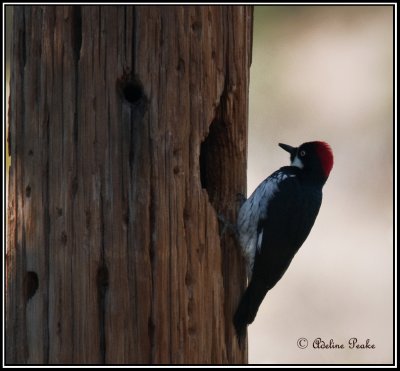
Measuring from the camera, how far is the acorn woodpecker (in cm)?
473

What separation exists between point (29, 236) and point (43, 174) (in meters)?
0.29

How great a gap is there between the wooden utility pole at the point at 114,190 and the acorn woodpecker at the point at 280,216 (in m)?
0.53

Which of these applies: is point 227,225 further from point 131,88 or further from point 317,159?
point 317,159

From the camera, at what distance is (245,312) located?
430 centimetres

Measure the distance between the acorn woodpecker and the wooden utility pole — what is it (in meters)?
0.53

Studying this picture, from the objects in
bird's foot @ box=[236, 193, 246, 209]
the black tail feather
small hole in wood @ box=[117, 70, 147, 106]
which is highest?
small hole in wood @ box=[117, 70, 147, 106]

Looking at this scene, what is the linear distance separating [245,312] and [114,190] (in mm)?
894

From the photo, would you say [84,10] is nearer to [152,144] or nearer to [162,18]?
[162,18]

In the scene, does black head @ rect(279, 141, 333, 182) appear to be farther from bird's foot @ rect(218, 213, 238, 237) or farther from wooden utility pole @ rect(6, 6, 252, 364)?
wooden utility pole @ rect(6, 6, 252, 364)

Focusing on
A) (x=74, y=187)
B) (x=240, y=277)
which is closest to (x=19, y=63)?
(x=74, y=187)

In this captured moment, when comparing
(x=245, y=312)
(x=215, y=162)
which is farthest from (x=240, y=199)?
(x=245, y=312)

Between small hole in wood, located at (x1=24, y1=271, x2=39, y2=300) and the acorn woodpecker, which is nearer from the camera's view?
small hole in wood, located at (x1=24, y1=271, x2=39, y2=300)

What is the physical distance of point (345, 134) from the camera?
23.0ft

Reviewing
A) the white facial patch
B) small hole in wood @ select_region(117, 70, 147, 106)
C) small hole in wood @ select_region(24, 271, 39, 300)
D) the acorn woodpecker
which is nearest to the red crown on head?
the acorn woodpecker
